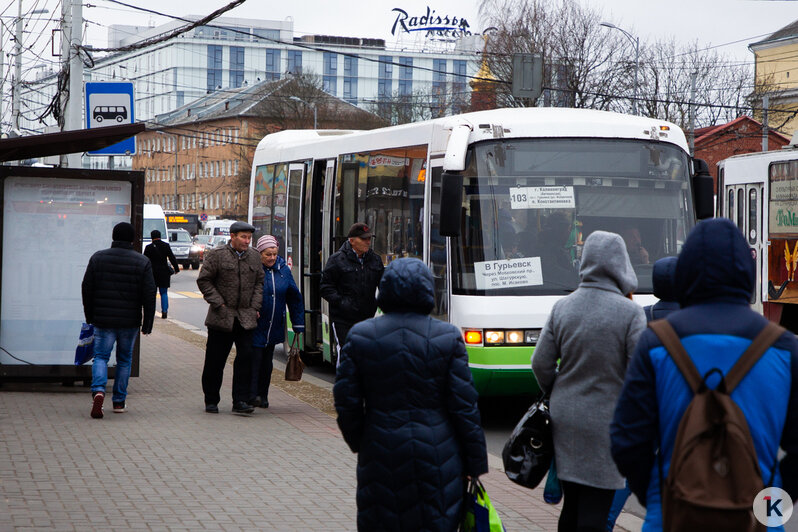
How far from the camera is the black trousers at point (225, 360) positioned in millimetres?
10672

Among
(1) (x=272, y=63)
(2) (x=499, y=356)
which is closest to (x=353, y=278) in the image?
(2) (x=499, y=356)

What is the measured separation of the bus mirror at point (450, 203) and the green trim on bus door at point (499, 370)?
107 centimetres

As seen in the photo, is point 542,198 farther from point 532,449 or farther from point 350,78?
point 350,78

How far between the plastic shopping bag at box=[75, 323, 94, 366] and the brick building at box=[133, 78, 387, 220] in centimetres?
6840

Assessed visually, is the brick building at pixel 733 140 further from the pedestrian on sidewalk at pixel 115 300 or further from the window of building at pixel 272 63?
the window of building at pixel 272 63

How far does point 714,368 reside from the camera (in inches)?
129

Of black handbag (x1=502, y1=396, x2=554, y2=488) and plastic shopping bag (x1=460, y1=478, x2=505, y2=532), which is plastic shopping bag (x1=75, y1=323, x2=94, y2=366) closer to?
black handbag (x1=502, y1=396, x2=554, y2=488)

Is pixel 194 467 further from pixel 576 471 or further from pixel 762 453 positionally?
pixel 762 453

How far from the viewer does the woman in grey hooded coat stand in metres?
4.85

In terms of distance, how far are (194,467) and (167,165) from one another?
118 metres

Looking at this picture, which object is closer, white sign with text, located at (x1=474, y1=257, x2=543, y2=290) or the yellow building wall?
white sign with text, located at (x1=474, y1=257, x2=543, y2=290)

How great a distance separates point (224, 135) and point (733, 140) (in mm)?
61085

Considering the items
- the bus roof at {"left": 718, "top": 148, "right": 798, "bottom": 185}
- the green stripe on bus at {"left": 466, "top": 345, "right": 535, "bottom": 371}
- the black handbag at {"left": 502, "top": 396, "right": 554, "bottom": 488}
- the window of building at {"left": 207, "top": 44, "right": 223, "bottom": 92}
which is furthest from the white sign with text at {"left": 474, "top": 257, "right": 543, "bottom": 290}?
the window of building at {"left": 207, "top": 44, "right": 223, "bottom": 92}

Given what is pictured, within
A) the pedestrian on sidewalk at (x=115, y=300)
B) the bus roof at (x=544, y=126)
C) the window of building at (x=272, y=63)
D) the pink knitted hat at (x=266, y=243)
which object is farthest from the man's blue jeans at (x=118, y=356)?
the window of building at (x=272, y=63)
